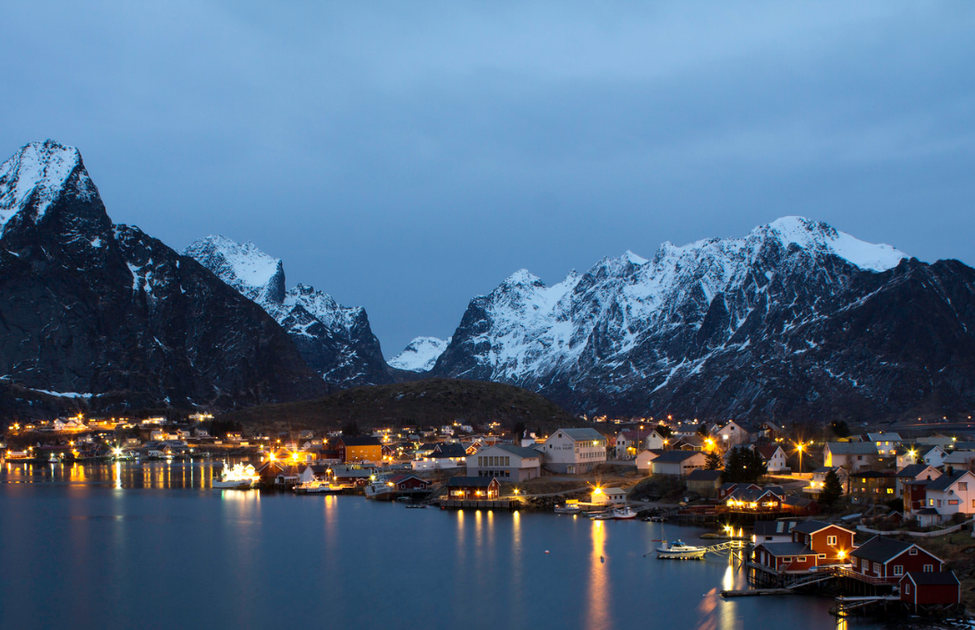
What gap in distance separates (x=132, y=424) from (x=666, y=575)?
17034cm

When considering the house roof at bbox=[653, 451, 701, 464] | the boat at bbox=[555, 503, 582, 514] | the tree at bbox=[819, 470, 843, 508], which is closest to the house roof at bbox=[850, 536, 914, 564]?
the tree at bbox=[819, 470, 843, 508]

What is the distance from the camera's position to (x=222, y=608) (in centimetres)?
3975

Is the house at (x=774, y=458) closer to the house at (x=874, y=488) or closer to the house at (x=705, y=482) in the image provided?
the house at (x=705, y=482)

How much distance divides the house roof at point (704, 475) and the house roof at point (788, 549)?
24419 mm

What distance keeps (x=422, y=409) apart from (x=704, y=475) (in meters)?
108

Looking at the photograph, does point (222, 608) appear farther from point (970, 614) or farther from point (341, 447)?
point (341, 447)

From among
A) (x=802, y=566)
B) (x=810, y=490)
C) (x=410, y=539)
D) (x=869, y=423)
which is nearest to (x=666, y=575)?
(x=802, y=566)

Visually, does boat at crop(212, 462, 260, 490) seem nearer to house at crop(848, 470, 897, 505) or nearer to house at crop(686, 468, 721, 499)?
house at crop(686, 468, 721, 499)

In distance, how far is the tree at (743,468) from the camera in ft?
219

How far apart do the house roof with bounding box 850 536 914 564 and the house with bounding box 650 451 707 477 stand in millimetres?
32787

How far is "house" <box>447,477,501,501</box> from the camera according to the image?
246ft

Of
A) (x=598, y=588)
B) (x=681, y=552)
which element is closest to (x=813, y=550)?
(x=681, y=552)

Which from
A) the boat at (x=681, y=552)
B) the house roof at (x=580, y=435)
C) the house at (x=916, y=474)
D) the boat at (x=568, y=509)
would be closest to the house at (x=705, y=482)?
the boat at (x=568, y=509)

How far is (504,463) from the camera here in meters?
79.7
